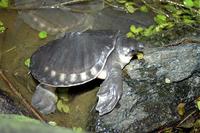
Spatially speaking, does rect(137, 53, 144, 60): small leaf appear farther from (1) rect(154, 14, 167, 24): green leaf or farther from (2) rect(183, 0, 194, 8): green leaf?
(2) rect(183, 0, 194, 8): green leaf

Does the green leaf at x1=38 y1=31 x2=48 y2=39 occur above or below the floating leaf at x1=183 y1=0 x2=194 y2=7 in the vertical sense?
below

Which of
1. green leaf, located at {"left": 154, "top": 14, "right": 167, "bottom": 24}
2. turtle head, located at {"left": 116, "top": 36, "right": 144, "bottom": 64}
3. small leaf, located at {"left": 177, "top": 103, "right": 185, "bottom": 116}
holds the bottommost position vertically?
small leaf, located at {"left": 177, "top": 103, "right": 185, "bottom": 116}

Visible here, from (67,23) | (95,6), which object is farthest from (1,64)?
(95,6)

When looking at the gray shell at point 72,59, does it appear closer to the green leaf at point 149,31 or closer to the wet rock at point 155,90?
the wet rock at point 155,90

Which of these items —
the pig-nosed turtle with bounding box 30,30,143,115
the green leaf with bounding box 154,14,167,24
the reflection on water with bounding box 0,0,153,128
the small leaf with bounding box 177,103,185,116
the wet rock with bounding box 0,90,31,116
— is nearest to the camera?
the wet rock with bounding box 0,90,31,116

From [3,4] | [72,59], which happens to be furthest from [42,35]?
[72,59]

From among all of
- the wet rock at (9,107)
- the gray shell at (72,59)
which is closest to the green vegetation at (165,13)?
the gray shell at (72,59)

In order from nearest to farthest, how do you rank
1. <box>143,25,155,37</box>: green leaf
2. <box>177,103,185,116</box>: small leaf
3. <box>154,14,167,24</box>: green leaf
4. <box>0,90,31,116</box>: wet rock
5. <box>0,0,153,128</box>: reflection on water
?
<box>0,90,31,116</box>: wet rock → <box>177,103,185,116</box>: small leaf → <box>0,0,153,128</box>: reflection on water → <box>143,25,155,37</box>: green leaf → <box>154,14,167,24</box>: green leaf

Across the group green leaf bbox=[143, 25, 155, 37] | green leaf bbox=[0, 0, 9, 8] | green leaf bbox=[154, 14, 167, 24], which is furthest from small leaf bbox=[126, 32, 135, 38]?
green leaf bbox=[0, 0, 9, 8]
